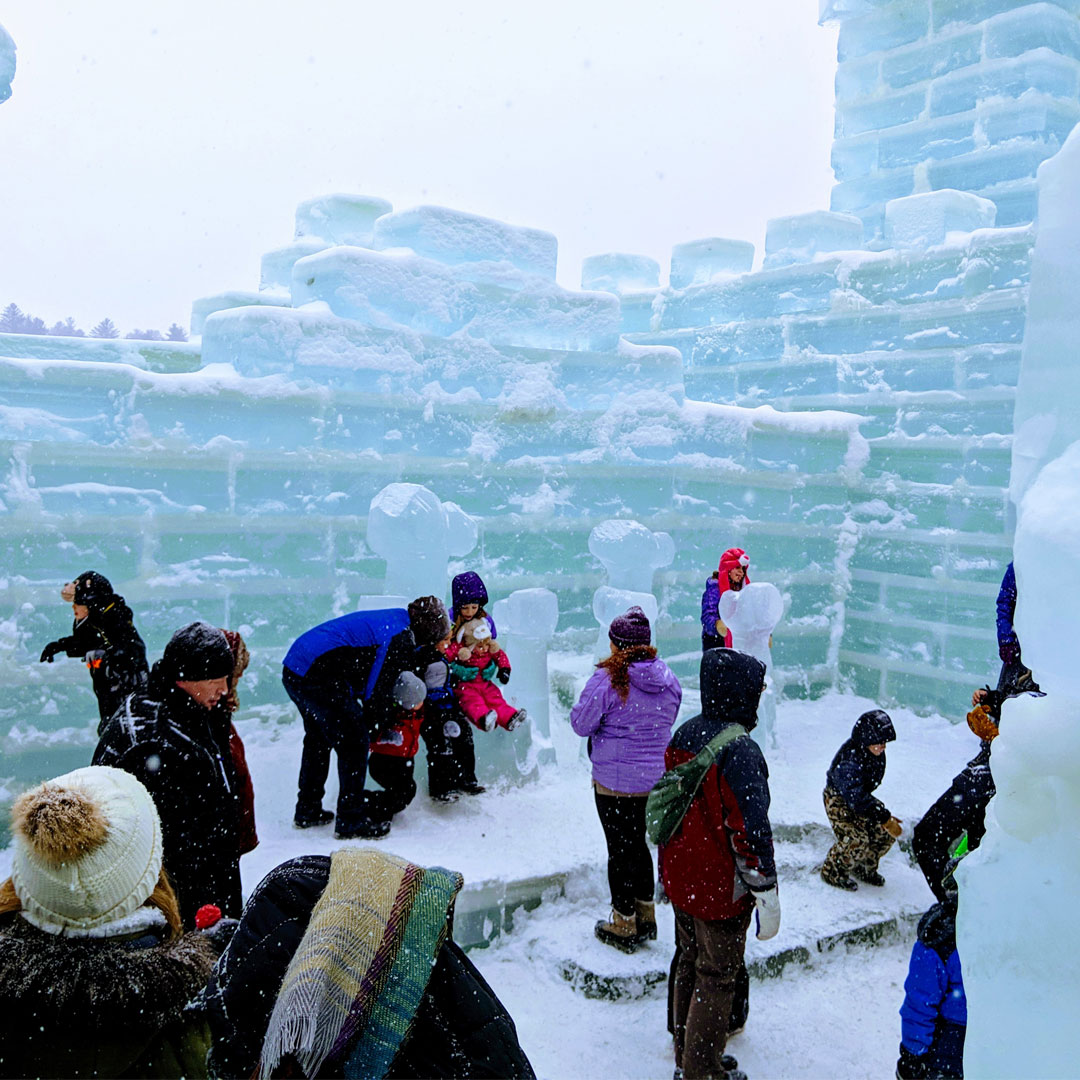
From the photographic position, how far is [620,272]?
34.1 feet

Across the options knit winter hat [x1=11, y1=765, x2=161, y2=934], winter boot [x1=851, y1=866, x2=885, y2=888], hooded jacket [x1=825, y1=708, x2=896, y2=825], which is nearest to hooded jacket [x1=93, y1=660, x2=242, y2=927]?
knit winter hat [x1=11, y1=765, x2=161, y2=934]

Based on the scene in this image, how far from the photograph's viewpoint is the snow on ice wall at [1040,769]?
1.63 metres

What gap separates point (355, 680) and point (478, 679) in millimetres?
900

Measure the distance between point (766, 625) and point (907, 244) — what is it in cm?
441

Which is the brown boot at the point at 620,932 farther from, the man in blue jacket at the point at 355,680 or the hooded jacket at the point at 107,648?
the hooded jacket at the point at 107,648

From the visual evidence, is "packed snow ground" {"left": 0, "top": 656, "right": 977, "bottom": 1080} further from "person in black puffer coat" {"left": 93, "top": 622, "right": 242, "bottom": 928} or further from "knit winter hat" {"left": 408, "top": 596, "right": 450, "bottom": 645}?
"person in black puffer coat" {"left": 93, "top": 622, "right": 242, "bottom": 928}

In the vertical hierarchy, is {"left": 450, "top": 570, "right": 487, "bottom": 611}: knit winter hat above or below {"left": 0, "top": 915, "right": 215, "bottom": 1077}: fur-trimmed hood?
above

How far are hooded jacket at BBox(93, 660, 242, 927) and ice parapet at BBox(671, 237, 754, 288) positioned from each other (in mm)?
7959

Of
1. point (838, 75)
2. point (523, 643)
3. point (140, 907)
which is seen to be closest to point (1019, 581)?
point (140, 907)

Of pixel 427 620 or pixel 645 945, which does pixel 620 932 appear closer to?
pixel 645 945

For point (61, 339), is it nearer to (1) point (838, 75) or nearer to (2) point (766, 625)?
(2) point (766, 625)

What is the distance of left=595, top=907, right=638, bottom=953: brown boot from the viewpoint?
441 cm

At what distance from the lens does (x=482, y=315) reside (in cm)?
696

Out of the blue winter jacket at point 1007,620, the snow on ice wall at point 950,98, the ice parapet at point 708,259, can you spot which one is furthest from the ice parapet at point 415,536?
the snow on ice wall at point 950,98
